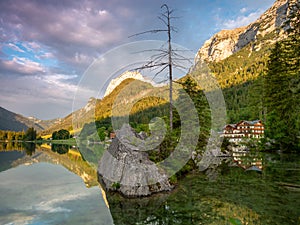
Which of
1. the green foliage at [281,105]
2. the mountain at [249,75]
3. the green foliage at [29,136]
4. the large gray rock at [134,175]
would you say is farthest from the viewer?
the green foliage at [29,136]

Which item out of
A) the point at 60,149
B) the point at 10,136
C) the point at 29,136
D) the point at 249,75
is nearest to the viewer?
the point at 60,149

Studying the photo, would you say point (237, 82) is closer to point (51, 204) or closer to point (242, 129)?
point (242, 129)

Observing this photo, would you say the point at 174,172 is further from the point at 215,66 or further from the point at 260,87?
the point at 215,66

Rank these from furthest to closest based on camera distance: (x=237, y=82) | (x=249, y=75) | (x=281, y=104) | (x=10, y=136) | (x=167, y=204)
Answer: (x=10, y=136), (x=249, y=75), (x=237, y=82), (x=281, y=104), (x=167, y=204)

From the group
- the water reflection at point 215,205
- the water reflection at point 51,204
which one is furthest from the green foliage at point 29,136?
the water reflection at point 215,205

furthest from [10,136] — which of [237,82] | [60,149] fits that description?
[237,82]

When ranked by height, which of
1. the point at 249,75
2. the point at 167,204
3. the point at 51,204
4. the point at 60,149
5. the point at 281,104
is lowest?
the point at 60,149

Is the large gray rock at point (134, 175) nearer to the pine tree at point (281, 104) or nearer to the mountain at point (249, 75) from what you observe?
the mountain at point (249, 75)

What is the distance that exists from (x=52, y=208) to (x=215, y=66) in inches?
6422

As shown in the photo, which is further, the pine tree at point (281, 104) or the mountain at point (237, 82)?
the pine tree at point (281, 104)

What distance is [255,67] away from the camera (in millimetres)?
123750

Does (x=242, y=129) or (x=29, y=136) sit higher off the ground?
(x=242, y=129)

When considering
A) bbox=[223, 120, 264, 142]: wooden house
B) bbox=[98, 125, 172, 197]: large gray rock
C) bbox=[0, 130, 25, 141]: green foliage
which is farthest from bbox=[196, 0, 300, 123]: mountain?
bbox=[0, 130, 25, 141]: green foliage

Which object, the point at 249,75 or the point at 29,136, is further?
the point at 29,136
